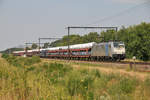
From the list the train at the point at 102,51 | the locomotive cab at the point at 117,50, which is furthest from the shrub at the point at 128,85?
the train at the point at 102,51

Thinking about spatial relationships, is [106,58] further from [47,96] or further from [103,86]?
[47,96]

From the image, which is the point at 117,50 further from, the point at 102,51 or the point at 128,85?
the point at 128,85

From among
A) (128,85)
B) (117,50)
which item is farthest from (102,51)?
(128,85)

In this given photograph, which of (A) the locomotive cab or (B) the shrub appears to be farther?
(A) the locomotive cab

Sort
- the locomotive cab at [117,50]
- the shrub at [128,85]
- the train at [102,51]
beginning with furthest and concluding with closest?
the train at [102,51] → the locomotive cab at [117,50] → the shrub at [128,85]

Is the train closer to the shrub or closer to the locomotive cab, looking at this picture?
the locomotive cab

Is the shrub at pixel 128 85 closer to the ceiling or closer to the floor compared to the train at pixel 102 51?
closer to the floor

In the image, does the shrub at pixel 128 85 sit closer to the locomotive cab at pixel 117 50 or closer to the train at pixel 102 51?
the locomotive cab at pixel 117 50

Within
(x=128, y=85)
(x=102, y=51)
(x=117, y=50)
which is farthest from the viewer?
(x=102, y=51)

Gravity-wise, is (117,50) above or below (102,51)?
above

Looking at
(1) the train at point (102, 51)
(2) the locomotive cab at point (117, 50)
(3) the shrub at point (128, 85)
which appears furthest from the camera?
(1) the train at point (102, 51)

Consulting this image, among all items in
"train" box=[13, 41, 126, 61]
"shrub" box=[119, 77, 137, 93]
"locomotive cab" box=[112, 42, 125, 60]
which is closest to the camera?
"shrub" box=[119, 77, 137, 93]

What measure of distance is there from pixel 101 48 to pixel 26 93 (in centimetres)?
2335

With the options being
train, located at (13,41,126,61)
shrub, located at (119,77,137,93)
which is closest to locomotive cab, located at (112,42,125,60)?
train, located at (13,41,126,61)
